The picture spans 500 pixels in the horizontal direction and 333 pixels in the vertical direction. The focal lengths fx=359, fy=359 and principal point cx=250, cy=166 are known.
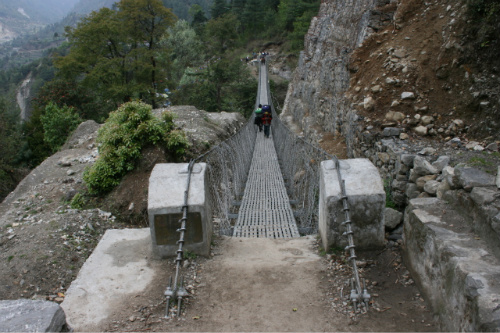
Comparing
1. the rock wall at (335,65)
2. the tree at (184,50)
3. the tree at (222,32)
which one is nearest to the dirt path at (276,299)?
the rock wall at (335,65)

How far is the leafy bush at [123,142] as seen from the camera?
5.25 metres

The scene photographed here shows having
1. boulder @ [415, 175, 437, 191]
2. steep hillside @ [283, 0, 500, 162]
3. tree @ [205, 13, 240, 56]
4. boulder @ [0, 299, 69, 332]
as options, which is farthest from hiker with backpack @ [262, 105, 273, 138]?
tree @ [205, 13, 240, 56]

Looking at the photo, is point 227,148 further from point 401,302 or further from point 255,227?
point 401,302

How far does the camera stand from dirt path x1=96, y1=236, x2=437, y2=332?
185cm

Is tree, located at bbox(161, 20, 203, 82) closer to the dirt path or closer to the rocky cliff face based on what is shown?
the rocky cliff face

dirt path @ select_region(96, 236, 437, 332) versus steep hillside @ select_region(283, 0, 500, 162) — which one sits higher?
steep hillside @ select_region(283, 0, 500, 162)

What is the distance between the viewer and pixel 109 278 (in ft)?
7.55

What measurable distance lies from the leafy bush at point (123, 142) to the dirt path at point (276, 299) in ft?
10.3

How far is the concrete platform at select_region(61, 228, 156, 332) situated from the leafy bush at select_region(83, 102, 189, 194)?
2.59m

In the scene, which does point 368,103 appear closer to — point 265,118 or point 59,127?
point 265,118

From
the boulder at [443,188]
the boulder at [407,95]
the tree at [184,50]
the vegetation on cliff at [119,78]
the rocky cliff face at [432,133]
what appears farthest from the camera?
the tree at [184,50]

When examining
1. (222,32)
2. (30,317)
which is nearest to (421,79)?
(30,317)

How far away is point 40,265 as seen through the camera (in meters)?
3.51

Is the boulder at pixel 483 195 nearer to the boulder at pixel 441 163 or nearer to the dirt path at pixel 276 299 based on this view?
the dirt path at pixel 276 299
